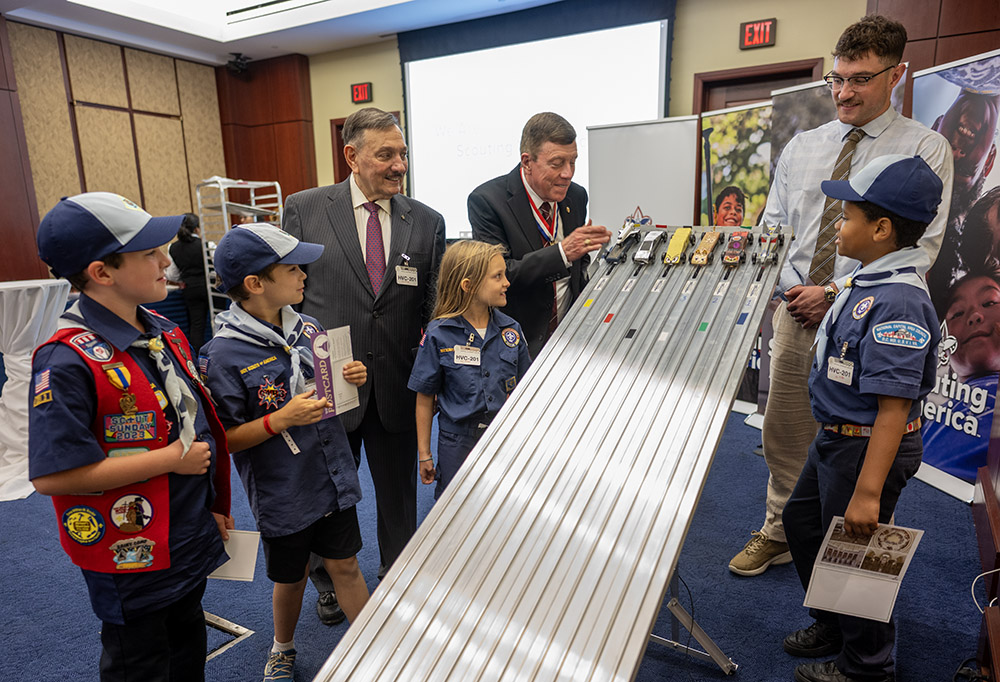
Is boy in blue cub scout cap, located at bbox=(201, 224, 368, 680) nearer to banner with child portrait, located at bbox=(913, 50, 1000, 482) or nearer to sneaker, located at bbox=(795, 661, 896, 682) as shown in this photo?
sneaker, located at bbox=(795, 661, 896, 682)

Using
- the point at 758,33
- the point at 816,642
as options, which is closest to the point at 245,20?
the point at 758,33

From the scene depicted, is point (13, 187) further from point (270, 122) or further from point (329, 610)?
point (329, 610)

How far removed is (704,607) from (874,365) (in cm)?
120

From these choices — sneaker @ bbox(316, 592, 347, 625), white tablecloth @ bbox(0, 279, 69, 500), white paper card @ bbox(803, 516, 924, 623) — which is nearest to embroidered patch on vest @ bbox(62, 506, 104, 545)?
sneaker @ bbox(316, 592, 347, 625)

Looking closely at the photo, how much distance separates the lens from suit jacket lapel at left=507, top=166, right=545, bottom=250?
2145 mm

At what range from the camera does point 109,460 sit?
1186 millimetres

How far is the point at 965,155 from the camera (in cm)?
298

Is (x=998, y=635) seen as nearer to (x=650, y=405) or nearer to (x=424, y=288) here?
(x=650, y=405)

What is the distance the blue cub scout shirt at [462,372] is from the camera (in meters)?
1.88

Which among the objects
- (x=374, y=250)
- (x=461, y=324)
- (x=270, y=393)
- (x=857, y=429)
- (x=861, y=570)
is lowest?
(x=861, y=570)

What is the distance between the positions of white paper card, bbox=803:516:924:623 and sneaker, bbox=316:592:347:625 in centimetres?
154

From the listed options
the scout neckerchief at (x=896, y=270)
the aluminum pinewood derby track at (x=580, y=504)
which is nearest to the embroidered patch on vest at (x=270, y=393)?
the aluminum pinewood derby track at (x=580, y=504)

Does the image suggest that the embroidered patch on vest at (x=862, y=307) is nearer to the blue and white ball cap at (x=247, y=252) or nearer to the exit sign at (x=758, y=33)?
the blue and white ball cap at (x=247, y=252)

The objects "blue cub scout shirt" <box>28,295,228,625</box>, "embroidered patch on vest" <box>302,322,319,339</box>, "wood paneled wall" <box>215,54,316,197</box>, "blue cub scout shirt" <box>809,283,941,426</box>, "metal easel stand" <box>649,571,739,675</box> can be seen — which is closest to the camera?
"blue cub scout shirt" <box>28,295,228,625</box>
